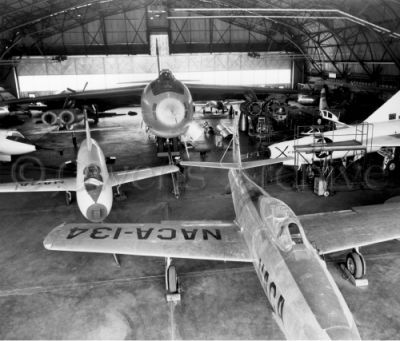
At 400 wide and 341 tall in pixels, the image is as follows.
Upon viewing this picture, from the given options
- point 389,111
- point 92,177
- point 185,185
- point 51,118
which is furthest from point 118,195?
point 389,111

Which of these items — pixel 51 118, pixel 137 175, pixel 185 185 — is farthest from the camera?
pixel 51 118

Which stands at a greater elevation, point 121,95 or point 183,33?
point 183,33

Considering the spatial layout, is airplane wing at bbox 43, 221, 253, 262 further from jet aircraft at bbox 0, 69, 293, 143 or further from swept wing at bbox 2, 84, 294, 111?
swept wing at bbox 2, 84, 294, 111

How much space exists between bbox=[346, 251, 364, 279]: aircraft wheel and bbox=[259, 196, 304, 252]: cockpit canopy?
7.21 feet

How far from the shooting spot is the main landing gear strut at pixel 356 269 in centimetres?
730

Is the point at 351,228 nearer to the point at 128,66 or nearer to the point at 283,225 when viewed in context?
the point at 283,225

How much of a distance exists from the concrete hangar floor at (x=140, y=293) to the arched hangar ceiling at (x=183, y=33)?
24.1m

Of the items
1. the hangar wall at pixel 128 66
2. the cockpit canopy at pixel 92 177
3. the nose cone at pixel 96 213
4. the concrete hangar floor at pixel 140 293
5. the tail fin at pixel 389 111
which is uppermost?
the hangar wall at pixel 128 66

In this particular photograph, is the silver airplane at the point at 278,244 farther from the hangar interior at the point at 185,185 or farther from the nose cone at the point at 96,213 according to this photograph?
the nose cone at the point at 96,213

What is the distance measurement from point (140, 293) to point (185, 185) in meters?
6.76

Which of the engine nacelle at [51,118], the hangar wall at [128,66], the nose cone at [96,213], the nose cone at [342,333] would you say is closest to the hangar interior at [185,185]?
the nose cone at [96,213]

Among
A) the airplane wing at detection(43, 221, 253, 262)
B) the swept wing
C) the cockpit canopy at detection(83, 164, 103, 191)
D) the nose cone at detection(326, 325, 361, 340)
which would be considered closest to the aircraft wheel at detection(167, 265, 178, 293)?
the airplane wing at detection(43, 221, 253, 262)

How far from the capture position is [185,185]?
13703mm

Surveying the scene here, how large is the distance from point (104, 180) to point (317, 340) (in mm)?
7106
